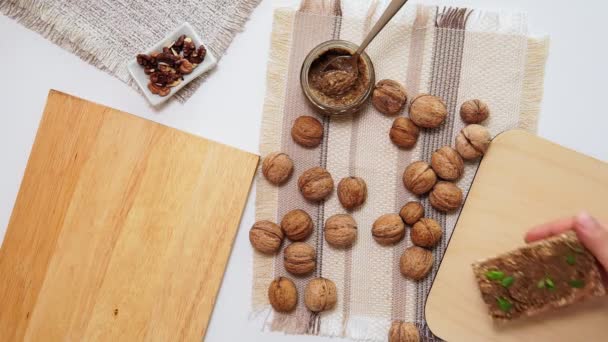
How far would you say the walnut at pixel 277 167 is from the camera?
1.13 meters

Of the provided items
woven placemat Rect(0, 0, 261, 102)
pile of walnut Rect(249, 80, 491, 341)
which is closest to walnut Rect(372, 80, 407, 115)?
pile of walnut Rect(249, 80, 491, 341)

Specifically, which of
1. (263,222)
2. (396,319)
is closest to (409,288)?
(396,319)

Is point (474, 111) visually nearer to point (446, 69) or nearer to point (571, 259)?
point (446, 69)

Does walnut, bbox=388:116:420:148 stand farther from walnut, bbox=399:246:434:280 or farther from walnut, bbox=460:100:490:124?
walnut, bbox=399:246:434:280

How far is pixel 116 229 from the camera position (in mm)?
1146

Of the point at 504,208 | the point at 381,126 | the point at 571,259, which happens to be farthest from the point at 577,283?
the point at 381,126

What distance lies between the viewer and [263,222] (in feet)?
3.73

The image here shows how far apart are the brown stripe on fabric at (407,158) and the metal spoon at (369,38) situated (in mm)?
124

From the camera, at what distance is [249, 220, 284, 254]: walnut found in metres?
1.13

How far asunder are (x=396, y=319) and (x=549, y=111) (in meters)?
0.58

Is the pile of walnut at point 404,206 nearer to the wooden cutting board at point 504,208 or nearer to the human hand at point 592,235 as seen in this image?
the wooden cutting board at point 504,208

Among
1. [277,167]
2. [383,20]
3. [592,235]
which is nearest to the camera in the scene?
[592,235]

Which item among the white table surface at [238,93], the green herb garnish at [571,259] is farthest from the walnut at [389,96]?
the green herb garnish at [571,259]

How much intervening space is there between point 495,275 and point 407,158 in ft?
1.04
